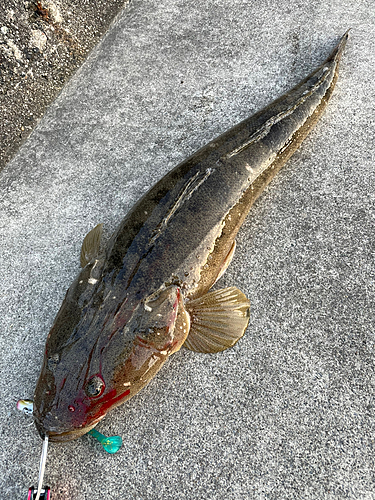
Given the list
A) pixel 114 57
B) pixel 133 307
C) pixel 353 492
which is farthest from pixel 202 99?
pixel 353 492

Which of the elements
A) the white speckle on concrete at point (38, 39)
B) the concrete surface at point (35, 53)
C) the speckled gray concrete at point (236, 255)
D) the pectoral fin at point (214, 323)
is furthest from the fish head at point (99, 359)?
the white speckle on concrete at point (38, 39)

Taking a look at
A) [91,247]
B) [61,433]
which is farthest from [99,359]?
[91,247]

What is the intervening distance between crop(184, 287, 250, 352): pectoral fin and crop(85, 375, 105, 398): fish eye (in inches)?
25.9

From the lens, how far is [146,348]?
211 centimetres

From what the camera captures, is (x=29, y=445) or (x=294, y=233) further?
(x=294, y=233)

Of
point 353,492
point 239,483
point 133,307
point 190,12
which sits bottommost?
point 353,492

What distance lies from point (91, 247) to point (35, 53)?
226 centimetres

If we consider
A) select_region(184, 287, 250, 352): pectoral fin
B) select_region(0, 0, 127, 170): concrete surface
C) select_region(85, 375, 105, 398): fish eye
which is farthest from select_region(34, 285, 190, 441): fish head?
select_region(0, 0, 127, 170): concrete surface

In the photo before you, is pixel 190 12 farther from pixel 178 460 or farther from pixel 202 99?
pixel 178 460

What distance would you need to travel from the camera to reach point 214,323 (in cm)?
242

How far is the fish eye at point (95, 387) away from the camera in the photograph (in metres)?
1.95

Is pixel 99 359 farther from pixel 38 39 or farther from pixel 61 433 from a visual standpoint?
pixel 38 39

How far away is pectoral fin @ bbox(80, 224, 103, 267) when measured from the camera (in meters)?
2.60

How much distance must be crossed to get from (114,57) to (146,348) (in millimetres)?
3290
